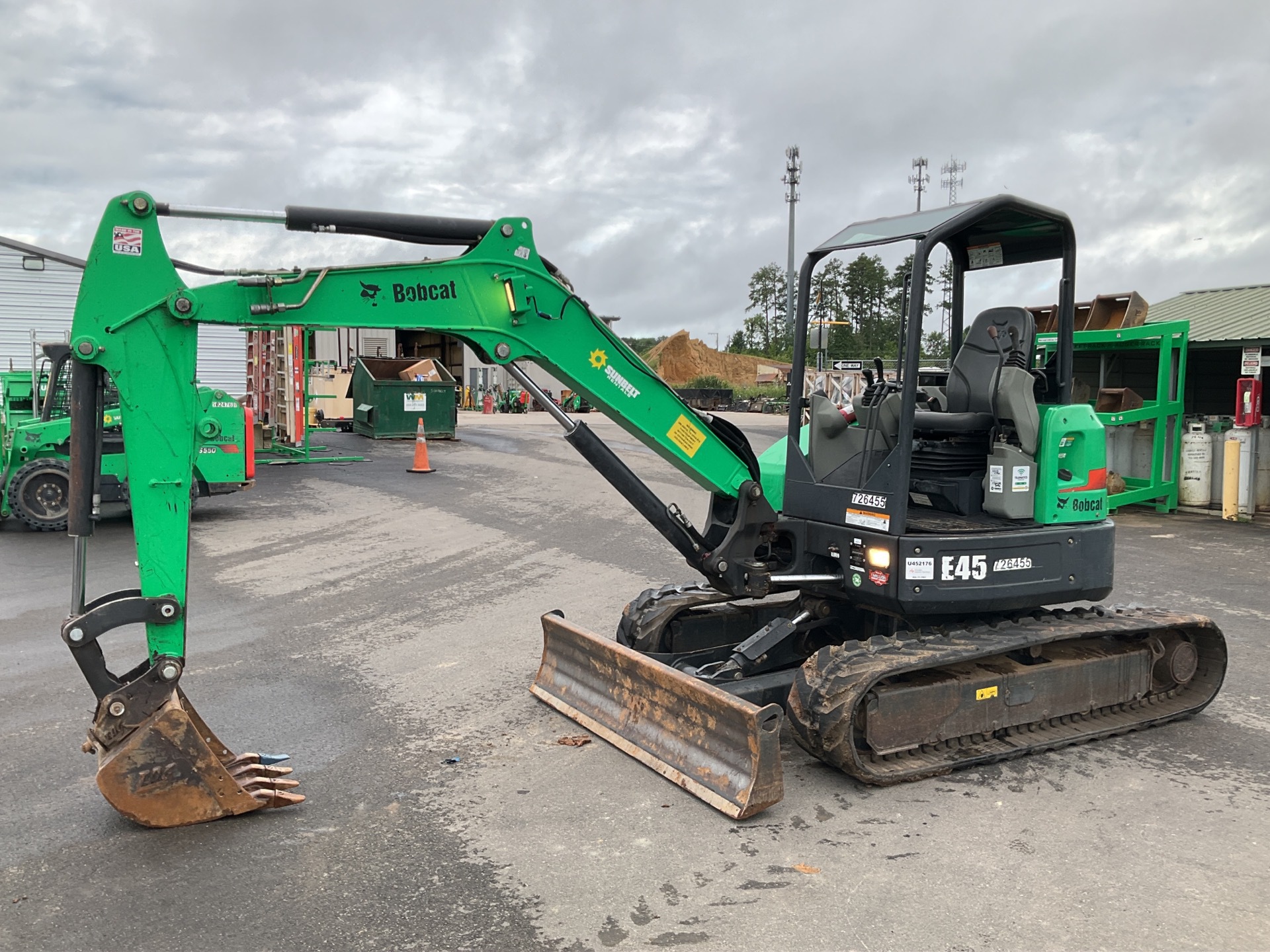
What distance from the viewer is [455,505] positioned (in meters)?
15.2

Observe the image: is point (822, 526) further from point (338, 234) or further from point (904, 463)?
point (338, 234)

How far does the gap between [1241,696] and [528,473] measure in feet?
47.0

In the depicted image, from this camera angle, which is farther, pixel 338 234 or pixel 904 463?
pixel 904 463

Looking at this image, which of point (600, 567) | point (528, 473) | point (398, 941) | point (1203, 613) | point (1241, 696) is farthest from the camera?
point (528, 473)

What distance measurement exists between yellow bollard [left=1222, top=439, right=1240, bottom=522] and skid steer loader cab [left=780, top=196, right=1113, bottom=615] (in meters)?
9.84

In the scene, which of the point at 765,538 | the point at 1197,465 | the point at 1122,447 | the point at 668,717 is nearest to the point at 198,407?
the point at 668,717

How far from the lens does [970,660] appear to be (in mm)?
5500

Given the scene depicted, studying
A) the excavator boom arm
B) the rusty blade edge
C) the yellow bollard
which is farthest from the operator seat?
the yellow bollard

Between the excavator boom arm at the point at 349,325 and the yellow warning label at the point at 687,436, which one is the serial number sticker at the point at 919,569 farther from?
the yellow warning label at the point at 687,436

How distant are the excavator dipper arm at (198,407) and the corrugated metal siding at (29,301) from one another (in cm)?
2756

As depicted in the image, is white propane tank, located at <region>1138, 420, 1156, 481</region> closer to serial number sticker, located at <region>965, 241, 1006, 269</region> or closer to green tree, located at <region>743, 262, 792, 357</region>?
serial number sticker, located at <region>965, 241, 1006, 269</region>

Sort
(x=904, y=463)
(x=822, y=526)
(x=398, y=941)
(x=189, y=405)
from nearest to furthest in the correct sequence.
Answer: (x=398, y=941) < (x=189, y=405) < (x=904, y=463) < (x=822, y=526)

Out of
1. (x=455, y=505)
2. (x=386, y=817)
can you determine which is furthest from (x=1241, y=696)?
(x=455, y=505)

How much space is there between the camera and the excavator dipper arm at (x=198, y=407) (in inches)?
176
